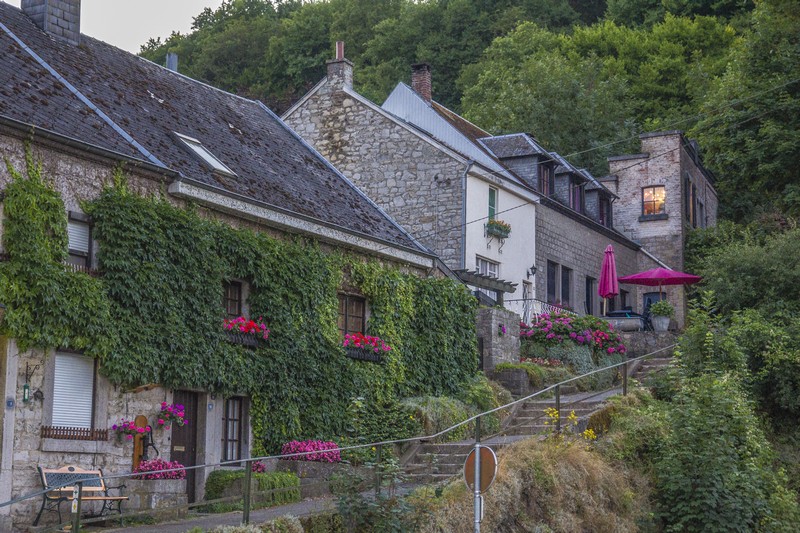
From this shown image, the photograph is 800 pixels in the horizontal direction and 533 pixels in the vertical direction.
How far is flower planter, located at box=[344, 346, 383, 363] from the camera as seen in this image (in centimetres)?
2231

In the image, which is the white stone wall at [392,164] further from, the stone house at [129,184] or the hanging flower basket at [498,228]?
the stone house at [129,184]

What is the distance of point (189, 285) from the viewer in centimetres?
1894

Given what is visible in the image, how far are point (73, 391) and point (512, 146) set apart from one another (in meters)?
21.6

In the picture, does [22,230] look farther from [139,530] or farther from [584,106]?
[584,106]

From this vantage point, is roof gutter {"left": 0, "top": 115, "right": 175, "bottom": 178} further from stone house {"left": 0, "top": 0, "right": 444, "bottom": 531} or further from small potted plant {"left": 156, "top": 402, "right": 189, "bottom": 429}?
small potted plant {"left": 156, "top": 402, "right": 189, "bottom": 429}

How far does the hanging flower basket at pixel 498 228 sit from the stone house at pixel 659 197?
449 inches

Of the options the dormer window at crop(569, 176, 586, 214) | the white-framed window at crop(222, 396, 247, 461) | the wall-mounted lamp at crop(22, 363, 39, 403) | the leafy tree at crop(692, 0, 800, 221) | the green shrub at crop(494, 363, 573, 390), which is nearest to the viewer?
the wall-mounted lamp at crop(22, 363, 39, 403)

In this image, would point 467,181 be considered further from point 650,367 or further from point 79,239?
point 79,239

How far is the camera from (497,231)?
3141cm

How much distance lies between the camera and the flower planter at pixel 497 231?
3116 cm

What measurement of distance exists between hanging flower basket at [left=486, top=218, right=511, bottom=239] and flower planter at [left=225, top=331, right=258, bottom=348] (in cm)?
1206

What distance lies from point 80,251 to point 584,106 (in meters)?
36.9

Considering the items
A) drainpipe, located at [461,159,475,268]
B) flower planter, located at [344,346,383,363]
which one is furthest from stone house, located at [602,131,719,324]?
flower planter, located at [344,346,383,363]

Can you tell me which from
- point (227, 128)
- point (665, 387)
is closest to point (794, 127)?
point (665, 387)
